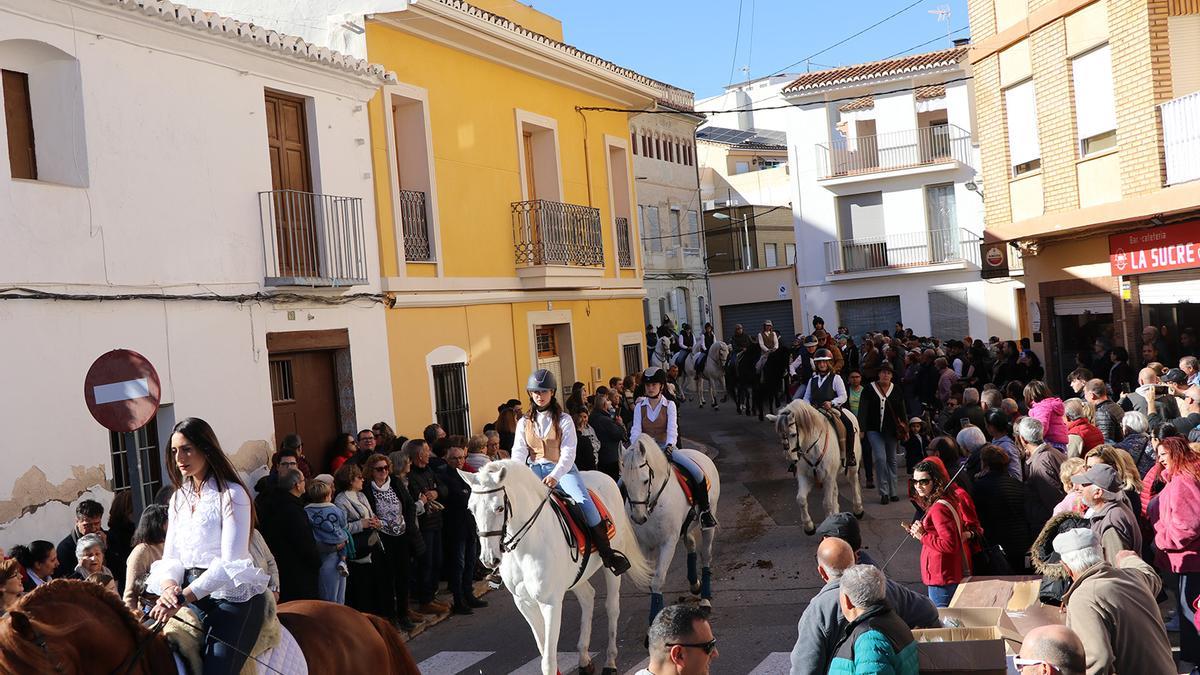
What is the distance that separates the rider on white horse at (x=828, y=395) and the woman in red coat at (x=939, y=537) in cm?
652

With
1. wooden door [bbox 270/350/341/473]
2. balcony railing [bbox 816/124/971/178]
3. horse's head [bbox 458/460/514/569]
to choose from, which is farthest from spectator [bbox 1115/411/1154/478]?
balcony railing [bbox 816/124/971/178]

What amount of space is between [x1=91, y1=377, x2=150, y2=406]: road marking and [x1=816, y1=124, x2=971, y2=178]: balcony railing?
3528 centimetres

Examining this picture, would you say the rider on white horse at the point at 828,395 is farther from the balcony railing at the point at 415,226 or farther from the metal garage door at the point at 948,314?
the metal garage door at the point at 948,314

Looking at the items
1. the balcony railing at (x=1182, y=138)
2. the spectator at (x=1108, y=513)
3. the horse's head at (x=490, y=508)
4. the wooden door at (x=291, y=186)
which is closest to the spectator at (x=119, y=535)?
the horse's head at (x=490, y=508)

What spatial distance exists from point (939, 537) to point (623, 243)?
16203 millimetres

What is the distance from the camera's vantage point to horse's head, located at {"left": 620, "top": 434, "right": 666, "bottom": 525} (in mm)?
10422

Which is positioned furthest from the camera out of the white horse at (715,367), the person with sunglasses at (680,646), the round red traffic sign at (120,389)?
the white horse at (715,367)

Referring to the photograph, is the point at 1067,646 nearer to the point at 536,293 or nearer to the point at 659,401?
the point at 659,401

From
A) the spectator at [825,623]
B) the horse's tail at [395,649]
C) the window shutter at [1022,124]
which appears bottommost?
the horse's tail at [395,649]

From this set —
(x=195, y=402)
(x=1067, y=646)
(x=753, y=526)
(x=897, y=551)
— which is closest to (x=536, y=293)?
(x=753, y=526)

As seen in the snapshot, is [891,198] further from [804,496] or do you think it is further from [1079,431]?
[1079,431]

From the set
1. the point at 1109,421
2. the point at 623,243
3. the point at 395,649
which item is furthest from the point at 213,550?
the point at 623,243

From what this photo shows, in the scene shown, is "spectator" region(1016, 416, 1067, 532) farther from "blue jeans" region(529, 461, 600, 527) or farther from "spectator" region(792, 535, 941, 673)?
"spectator" region(792, 535, 941, 673)

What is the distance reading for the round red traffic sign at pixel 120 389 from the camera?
279 inches
